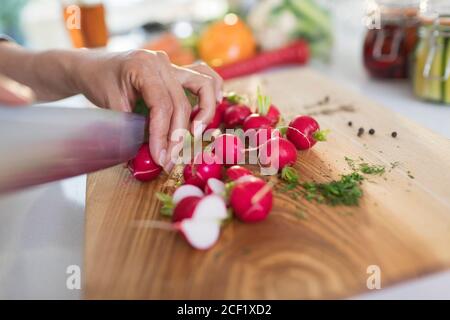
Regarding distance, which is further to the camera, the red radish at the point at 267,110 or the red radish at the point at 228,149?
the red radish at the point at 267,110

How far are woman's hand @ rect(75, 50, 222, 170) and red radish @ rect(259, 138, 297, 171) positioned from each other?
0.16 m

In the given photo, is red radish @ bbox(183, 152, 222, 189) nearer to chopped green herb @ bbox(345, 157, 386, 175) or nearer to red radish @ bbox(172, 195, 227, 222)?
red radish @ bbox(172, 195, 227, 222)

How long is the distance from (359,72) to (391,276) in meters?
1.19

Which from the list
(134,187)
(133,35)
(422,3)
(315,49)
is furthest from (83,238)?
(133,35)

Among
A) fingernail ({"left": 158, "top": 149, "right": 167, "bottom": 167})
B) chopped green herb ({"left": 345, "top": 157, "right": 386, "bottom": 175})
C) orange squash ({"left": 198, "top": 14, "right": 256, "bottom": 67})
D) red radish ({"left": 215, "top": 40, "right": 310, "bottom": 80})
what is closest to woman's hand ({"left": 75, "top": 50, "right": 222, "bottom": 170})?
fingernail ({"left": 158, "top": 149, "right": 167, "bottom": 167})

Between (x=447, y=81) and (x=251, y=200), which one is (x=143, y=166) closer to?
(x=251, y=200)

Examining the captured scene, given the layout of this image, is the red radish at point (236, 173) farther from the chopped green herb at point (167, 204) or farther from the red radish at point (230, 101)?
the red radish at point (230, 101)

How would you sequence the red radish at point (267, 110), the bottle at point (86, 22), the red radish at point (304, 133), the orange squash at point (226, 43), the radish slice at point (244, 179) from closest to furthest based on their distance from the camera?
the radish slice at point (244, 179) < the red radish at point (304, 133) < the red radish at point (267, 110) < the bottle at point (86, 22) < the orange squash at point (226, 43)

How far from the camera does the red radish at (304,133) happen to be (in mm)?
1076

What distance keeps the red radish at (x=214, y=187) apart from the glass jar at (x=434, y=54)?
76cm

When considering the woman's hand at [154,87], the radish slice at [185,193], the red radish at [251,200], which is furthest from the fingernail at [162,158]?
the red radish at [251,200]

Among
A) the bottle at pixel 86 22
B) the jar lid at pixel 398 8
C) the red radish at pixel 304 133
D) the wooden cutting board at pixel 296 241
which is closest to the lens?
the wooden cutting board at pixel 296 241

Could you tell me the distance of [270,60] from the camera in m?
1.80
